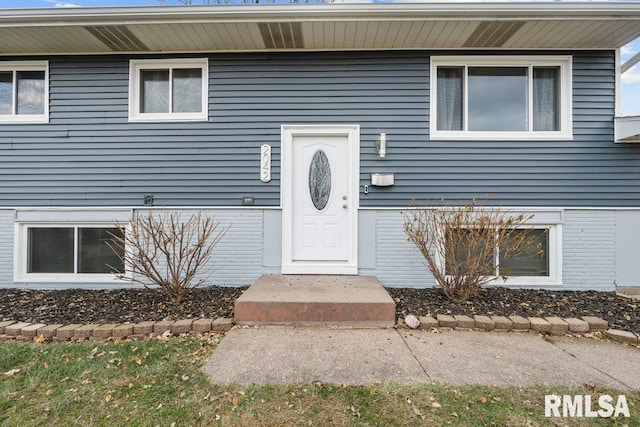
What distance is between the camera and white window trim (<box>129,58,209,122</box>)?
430cm

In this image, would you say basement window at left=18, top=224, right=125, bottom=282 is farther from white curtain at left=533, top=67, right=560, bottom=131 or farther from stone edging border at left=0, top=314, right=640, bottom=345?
white curtain at left=533, top=67, right=560, bottom=131

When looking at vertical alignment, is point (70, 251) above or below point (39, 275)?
above

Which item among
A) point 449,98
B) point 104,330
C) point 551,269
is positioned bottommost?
point 104,330

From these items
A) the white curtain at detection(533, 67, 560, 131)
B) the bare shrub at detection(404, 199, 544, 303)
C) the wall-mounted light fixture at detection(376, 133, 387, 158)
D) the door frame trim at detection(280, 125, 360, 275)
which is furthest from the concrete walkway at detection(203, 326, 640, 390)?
the white curtain at detection(533, 67, 560, 131)

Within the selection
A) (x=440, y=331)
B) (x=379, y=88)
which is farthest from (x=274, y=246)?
(x=379, y=88)

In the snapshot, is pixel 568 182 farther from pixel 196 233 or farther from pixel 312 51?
pixel 196 233

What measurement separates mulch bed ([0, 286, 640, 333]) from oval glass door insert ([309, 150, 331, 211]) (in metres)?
1.58

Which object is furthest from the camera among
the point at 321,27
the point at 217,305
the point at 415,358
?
the point at 321,27

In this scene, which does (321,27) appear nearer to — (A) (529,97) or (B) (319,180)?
(B) (319,180)

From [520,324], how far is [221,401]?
2.92 meters

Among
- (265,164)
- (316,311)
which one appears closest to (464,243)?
(316,311)

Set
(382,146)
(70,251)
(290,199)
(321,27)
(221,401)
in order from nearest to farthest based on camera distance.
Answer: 1. (221,401)
2. (321,27)
3. (382,146)
4. (290,199)
5. (70,251)

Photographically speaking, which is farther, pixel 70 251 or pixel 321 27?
pixel 70 251

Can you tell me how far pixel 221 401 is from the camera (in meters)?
2.05
